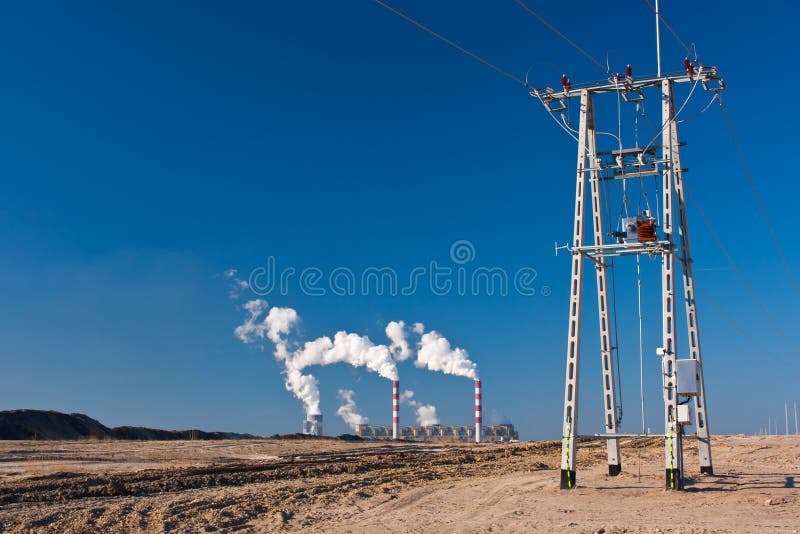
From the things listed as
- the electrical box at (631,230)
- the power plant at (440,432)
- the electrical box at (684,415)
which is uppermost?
the electrical box at (631,230)

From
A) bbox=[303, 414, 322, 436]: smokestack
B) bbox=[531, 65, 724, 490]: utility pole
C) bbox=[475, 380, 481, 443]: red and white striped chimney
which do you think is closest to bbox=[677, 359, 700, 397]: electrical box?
bbox=[531, 65, 724, 490]: utility pole

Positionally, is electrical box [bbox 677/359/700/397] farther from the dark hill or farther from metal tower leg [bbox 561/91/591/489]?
the dark hill

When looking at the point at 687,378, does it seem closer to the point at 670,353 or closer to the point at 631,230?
the point at 670,353

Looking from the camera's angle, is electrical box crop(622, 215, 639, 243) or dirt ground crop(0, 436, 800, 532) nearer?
dirt ground crop(0, 436, 800, 532)

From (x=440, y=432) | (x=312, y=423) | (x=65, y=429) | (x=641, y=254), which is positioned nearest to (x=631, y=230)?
(x=641, y=254)

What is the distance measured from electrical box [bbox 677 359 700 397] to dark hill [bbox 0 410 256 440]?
238 feet

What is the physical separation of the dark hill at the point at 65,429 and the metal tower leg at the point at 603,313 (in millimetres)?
69261

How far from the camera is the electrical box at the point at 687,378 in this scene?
21.7m

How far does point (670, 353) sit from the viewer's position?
72.2 feet

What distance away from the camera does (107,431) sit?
93.8 meters

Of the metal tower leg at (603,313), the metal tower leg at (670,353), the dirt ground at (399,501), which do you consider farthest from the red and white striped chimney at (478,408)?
the metal tower leg at (670,353)

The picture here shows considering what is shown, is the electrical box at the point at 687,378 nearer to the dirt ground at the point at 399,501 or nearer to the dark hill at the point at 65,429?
the dirt ground at the point at 399,501

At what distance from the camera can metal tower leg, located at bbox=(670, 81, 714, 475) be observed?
79.4ft

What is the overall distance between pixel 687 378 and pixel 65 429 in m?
85.7
